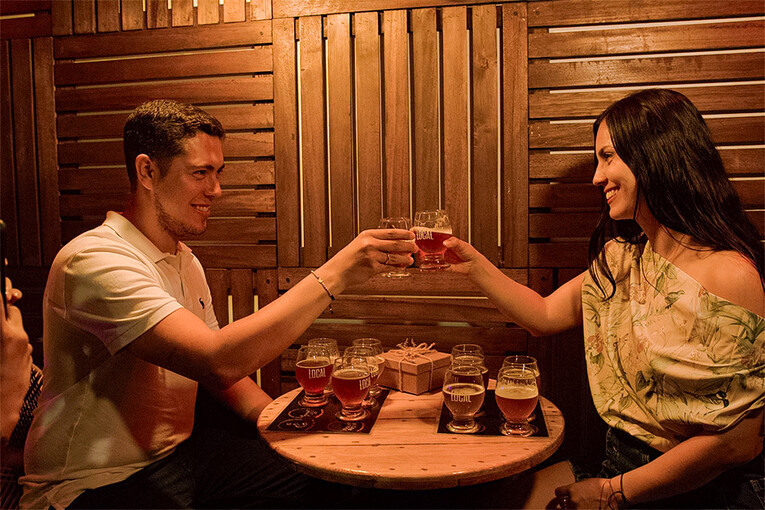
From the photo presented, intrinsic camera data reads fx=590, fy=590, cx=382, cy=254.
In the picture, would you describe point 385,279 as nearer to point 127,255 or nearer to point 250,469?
point 250,469

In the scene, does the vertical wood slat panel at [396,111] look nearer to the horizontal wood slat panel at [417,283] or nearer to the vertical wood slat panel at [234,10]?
the horizontal wood slat panel at [417,283]

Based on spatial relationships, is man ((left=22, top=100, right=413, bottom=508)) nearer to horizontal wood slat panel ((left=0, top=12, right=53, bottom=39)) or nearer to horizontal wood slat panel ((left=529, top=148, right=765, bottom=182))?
horizontal wood slat panel ((left=529, top=148, right=765, bottom=182))

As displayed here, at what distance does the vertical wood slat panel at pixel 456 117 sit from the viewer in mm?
3201

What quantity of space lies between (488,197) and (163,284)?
176cm

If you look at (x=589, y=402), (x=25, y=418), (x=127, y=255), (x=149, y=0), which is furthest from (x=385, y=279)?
(x=149, y=0)

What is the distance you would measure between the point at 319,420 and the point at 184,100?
2.28 m

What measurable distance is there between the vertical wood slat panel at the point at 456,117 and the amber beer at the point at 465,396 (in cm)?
145

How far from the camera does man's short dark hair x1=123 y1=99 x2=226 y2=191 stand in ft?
7.79

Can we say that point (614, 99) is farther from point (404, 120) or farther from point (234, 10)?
point (234, 10)

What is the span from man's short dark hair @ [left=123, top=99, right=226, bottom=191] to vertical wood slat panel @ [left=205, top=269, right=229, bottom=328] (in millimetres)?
1205

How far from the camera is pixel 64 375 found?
82.0 inches

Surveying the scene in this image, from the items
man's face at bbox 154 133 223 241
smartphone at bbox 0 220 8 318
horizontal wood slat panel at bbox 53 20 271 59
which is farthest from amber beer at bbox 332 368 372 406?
horizontal wood slat panel at bbox 53 20 271 59

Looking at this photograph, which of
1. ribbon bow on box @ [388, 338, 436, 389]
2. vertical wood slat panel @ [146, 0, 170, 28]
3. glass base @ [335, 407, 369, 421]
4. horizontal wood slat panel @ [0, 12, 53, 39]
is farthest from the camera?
horizontal wood slat panel @ [0, 12, 53, 39]

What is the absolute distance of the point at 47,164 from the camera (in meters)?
3.69
